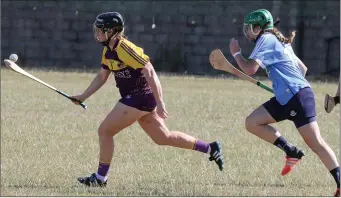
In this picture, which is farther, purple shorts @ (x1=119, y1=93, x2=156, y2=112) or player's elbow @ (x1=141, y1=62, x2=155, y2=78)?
purple shorts @ (x1=119, y1=93, x2=156, y2=112)

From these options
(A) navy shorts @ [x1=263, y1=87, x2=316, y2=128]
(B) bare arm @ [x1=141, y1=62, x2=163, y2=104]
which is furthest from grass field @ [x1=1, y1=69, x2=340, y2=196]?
(B) bare arm @ [x1=141, y1=62, x2=163, y2=104]

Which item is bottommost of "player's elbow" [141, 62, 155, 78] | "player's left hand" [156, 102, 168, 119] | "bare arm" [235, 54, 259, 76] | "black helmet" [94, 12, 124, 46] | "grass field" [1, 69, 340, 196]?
"grass field" [1, 69, 340, 196]

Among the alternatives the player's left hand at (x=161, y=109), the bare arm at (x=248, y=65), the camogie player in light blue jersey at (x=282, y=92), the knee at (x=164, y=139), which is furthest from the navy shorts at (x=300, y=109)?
the knee at (x=164, y=139)

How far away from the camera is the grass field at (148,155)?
884 centimetres

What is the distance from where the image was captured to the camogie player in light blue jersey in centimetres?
840

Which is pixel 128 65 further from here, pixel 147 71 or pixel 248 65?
pixel 248 65

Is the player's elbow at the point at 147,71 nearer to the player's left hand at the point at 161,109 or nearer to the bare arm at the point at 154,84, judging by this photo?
the bare arm at the point at 154,84

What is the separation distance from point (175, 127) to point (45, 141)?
2.72m

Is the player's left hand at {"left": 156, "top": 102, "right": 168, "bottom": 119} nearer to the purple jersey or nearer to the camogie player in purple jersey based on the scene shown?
the camogie player in purple jersey

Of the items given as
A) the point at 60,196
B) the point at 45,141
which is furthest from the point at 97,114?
the point at 60,196

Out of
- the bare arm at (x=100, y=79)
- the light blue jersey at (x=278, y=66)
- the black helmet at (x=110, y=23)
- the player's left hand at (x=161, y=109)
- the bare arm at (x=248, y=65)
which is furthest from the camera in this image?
the bare arm at (x=100, y=79)

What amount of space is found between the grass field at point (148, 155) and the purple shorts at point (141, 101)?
716 millimetres

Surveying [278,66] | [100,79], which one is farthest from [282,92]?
[100,79]

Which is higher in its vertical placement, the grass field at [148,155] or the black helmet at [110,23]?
the black helmet at [110,23]
